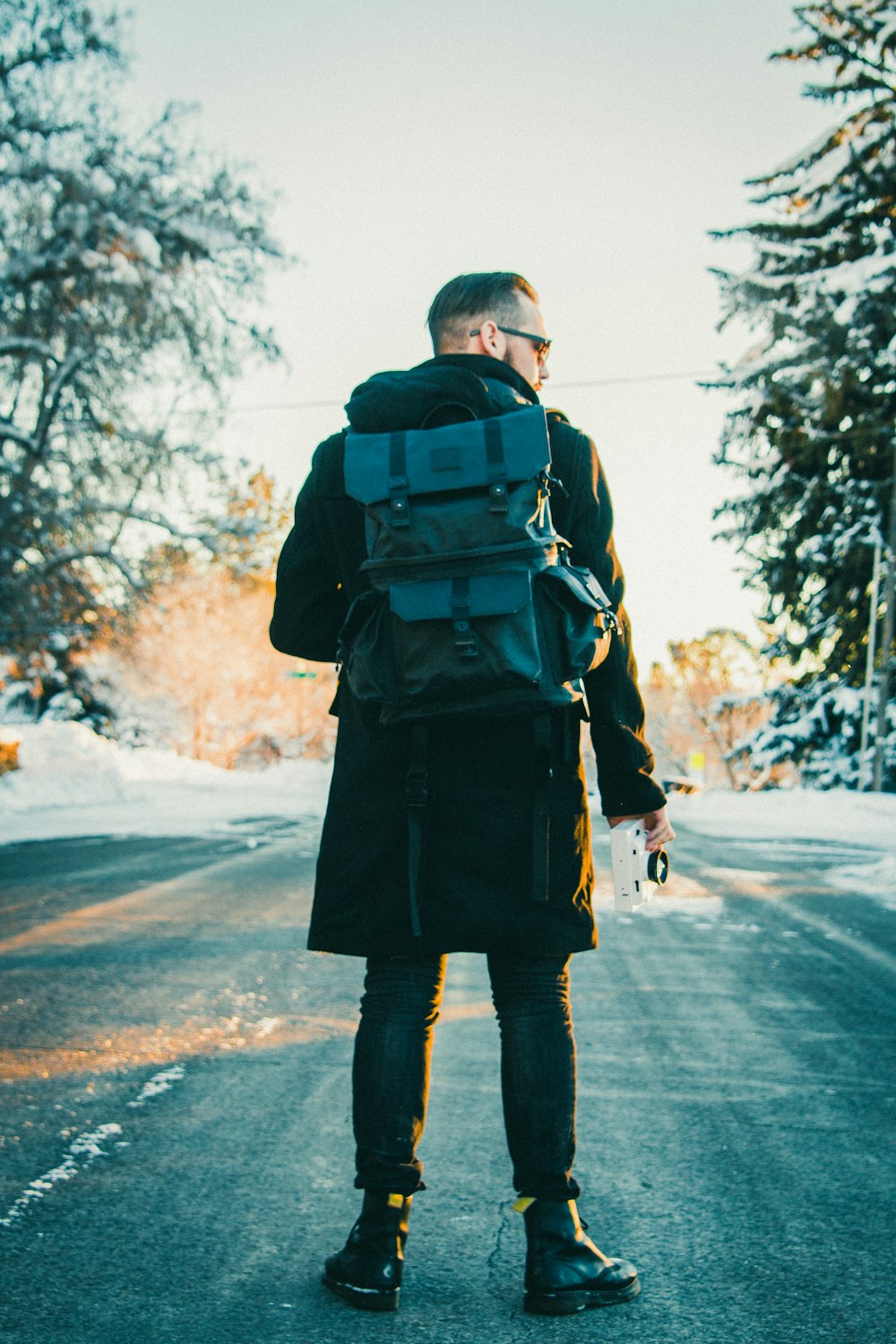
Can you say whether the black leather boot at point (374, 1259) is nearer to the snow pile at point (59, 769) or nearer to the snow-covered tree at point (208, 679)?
the snow pile at point (59, 769)

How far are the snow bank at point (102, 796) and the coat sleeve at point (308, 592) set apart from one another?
35.4 feet

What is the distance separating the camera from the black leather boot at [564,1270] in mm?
1999

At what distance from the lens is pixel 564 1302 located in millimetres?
1995

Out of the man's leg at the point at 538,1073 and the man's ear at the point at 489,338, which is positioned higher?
the man's ear at the point at 489,338

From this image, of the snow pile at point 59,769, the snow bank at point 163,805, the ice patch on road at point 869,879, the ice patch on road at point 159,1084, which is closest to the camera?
the ice patch on road at point 159,1084

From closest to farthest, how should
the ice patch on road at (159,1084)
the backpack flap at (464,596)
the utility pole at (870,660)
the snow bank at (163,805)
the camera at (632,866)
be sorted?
the backpack flap at (464,596) < the camera at (632,866) < the ice patch on road at (159,1084) < the snow bank at (163,805) < the utility pole at (870,660)

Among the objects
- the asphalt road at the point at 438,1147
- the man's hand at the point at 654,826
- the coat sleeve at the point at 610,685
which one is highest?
the coat sleeve at the point at 610,685

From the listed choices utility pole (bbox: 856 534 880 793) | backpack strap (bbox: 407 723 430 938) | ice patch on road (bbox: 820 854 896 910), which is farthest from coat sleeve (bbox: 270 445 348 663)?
utility pole (bbox: 856 534 880 793)

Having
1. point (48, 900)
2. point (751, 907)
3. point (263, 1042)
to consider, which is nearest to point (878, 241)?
point (751, 907)

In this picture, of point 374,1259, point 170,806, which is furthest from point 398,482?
point 170,806

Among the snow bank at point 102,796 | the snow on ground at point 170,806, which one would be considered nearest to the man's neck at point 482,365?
the snow on ground at point 170,806

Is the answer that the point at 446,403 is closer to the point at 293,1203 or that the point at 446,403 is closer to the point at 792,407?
the point at 293,1203

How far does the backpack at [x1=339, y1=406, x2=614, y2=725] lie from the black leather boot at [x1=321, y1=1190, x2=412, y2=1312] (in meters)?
0.86

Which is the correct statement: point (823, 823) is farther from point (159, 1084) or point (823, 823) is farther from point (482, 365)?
point (482, 365)
